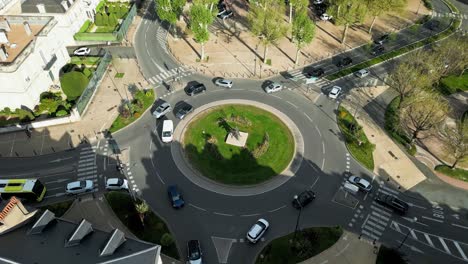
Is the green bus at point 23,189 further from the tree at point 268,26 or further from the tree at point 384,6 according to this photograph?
the tree at point 384,6

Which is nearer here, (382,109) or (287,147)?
(287,147)

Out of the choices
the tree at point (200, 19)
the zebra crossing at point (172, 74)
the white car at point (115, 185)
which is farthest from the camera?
the zebra crossing at point (172, 74)

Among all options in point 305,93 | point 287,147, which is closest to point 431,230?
Answer: point 287,147

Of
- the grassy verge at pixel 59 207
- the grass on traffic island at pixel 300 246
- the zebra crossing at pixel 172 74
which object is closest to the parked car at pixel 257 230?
the grass on traffic island at pixel 300 246

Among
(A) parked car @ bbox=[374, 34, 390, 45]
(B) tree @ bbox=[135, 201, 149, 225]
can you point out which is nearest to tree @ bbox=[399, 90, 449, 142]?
(A) parked car @ bbox=[374, 34, 390, 45]

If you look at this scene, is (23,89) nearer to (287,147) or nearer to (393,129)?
(287,147)

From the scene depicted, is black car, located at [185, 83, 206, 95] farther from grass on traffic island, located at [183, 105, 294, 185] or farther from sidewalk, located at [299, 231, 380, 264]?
sidewalk, located at [299, 231, 380, 264]
